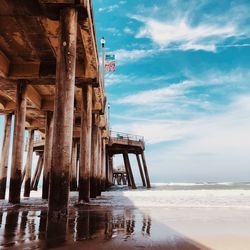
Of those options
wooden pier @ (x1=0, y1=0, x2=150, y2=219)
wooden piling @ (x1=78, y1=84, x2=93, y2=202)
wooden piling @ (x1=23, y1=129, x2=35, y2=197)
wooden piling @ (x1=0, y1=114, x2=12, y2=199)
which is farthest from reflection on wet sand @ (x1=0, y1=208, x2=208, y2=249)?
wooden piling @ (x1=23, y1=129, x2=35, y2=197)

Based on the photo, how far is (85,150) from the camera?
37.5 feet

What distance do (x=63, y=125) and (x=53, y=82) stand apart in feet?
22.4

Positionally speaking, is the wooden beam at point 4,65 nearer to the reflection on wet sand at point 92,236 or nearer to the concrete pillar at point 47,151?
the concrete pillar at point 47,151

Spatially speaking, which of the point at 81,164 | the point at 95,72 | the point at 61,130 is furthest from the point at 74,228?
the point at 95,72

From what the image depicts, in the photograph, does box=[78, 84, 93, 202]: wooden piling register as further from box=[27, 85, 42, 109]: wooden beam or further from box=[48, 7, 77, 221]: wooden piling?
box=[48, 7, 77, 221]: wooden piling

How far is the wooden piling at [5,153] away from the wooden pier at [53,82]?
36 millimetres

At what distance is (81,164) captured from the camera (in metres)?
11.3

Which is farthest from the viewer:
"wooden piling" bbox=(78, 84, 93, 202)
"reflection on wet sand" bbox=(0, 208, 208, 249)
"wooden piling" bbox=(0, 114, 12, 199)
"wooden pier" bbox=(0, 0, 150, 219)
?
"wooden piling" bbox=(0, 114, 12, 199)

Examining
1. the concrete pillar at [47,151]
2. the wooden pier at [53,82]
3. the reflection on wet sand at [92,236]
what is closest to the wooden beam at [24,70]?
the wooden pier at [53,82]

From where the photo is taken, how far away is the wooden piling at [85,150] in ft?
36.7

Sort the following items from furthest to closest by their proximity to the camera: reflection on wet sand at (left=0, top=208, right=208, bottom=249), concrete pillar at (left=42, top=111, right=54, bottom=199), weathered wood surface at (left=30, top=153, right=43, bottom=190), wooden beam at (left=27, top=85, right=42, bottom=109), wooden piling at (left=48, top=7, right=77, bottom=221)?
weathered wood surface at (left=30, top=153, right=43, bottom=190)
concrete pillar at (left=42, top=111, right=54, bottom=199)
wooden beam at (left=27, top=85, right=42, bottom=109)
wooden piling at (left=48, top=7, right=77, bottom=221)
reflection on wet sand at (left=0, top=208, right=208, bottom=249)

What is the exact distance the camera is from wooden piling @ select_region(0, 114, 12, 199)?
15211mm

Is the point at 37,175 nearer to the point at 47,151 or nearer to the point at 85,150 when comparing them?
the point at 47,151

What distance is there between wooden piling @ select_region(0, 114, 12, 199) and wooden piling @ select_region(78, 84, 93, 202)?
6164 mm
